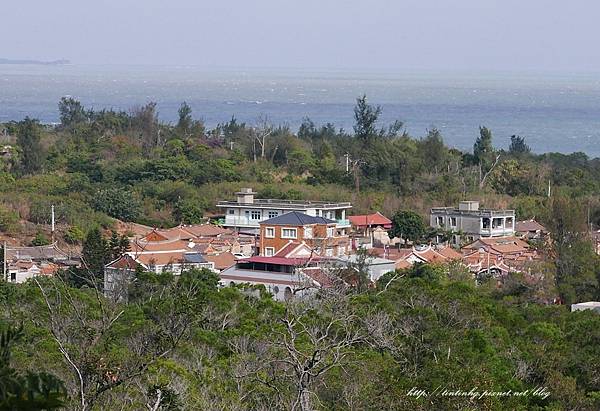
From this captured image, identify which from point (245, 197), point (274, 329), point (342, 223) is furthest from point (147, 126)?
point (274, 329)

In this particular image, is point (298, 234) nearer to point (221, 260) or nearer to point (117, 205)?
point (221, 260)

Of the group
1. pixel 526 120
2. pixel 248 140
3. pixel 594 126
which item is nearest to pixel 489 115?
pixel 526 120

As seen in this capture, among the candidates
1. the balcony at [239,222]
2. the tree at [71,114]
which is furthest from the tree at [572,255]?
the tree at [71,114]

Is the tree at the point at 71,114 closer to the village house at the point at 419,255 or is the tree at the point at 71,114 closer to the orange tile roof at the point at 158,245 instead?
the orange tile roof at the point at 158,245

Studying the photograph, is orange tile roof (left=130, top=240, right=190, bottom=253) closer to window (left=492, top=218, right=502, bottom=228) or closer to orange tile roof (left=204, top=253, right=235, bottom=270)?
orange tile roof (left=204, top=253, right=235, bottom=270)

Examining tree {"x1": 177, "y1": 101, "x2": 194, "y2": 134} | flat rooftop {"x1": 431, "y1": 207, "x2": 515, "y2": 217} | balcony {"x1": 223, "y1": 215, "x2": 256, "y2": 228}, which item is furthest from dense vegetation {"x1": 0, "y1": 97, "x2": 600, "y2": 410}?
tree {"x1": 177, "y1": 101, "x2": 194, "y2": 134}

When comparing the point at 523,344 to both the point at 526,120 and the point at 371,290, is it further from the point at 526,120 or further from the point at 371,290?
the point at 526,120
